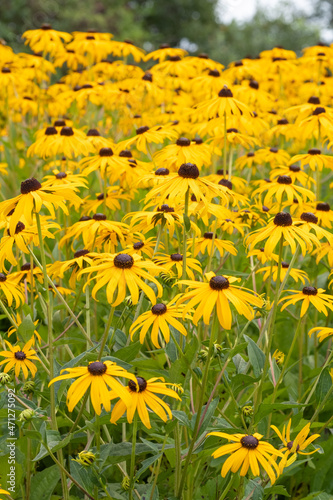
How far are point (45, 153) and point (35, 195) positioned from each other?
5.18ft

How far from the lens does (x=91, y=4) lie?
16.3 metres

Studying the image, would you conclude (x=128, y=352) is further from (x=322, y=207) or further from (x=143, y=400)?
(x=322, y=207)

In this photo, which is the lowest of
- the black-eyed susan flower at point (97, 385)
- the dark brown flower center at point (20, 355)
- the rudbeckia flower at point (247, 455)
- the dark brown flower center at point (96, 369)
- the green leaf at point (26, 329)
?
the rudbeckia flower at point (247, 455)

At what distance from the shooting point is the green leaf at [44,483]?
2016 mm

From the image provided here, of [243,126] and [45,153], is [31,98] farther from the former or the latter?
[243,126]

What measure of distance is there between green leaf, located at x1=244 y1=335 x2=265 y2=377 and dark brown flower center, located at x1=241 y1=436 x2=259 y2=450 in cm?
44

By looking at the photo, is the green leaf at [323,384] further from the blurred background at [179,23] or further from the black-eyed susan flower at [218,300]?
the blurred background at [179,23]

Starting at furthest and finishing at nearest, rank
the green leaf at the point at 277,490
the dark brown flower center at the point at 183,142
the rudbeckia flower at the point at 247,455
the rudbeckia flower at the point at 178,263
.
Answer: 1. the dark brown flower center at the point at 183,142
2. the rudbeckia flower at the point at 178,263
3. the green leaf at the point at 277,490
4. the rudbeckia flower at the point at 247,455

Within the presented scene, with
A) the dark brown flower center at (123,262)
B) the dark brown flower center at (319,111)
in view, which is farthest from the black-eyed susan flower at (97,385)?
the dark brown flower center at (319,111)

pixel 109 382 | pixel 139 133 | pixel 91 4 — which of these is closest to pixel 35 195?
pixel 109 382

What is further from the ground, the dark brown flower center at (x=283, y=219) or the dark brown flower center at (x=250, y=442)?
the dark brown flower center at (x=283, y=219)

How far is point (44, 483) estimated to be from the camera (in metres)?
2.03

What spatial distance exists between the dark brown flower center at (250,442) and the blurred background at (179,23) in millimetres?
15858

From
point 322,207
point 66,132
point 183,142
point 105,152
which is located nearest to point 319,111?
point 322,207
